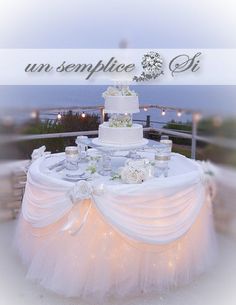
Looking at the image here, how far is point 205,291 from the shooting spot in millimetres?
2066

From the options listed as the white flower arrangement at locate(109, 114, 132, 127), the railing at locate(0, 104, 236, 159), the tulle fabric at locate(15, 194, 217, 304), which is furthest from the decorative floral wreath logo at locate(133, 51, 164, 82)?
the tulle fabric at locate(15, 194, 217, 304)

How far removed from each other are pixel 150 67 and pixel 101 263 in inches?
51.4

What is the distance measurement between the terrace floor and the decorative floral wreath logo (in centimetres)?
127

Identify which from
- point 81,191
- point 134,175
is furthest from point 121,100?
point 81,191

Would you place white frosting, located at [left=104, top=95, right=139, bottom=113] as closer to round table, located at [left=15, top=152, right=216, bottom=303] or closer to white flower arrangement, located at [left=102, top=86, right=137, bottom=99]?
white flower arrangement, located at [left=102, top=86, right=137, bottom=99]

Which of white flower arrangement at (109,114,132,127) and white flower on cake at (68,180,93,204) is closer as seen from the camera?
white flower on cake at (68,180,93,204)

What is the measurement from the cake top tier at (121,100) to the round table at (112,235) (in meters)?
0.45

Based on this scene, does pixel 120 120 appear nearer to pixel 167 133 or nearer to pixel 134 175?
pixel 134 175

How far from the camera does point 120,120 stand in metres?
2.31

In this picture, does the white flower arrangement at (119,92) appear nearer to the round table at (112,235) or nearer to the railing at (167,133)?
the round table at (112,235)

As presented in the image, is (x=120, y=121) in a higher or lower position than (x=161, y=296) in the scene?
higher

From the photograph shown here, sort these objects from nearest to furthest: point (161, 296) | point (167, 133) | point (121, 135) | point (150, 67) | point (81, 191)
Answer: point (81, 191) < point (161, 296) < point (121, 135) < point (150, 67) < point (167, 133)

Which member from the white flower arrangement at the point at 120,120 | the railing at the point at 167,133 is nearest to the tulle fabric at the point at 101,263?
the white flower arrangement at the point at 120,120

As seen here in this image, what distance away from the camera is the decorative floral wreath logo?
239 centimetres
